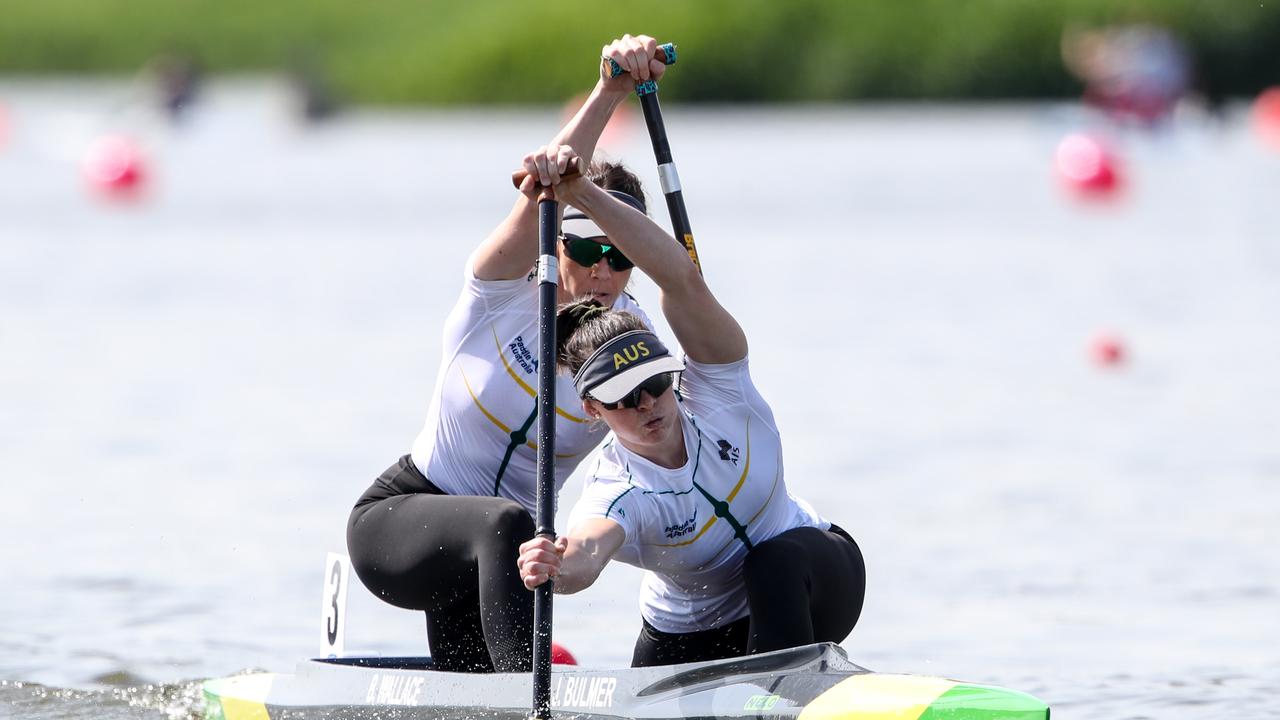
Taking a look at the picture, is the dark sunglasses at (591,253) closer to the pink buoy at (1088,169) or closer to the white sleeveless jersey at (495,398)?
the white sleeveless jersey at (495,398)

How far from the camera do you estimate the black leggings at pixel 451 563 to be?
5.10 meters

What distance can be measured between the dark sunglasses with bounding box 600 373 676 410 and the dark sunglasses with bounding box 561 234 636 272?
19.6 inches

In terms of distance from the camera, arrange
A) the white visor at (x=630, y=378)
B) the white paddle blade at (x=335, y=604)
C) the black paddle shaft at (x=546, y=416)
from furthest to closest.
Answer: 1. the white paddle blade at (x=335, y=604)
2. the black paddle shaft at (x=546, y=416)
3. the white visor at (x=630, y=378)

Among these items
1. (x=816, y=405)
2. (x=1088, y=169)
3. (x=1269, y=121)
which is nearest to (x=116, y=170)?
(x=1088, y=169)

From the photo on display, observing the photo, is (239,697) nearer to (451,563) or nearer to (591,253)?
(451,563)

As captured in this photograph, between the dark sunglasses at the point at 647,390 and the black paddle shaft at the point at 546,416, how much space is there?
0.59 ft

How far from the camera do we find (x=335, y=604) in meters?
5.93

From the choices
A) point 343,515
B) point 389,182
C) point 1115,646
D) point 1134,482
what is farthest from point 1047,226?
point 1115,646

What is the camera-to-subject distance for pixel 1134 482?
33.9 ft

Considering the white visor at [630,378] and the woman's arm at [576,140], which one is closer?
the white visor at [630,378]

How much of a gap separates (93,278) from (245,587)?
12.9 m

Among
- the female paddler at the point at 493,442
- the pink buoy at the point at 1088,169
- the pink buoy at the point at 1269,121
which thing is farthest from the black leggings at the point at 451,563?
the pink buoy at the point at 1269,121

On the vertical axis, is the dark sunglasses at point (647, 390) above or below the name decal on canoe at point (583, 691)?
above

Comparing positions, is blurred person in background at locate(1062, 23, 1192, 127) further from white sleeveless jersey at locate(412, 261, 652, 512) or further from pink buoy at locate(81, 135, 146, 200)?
white sleeveless jersey at locate(412, 261, 652, 512)
